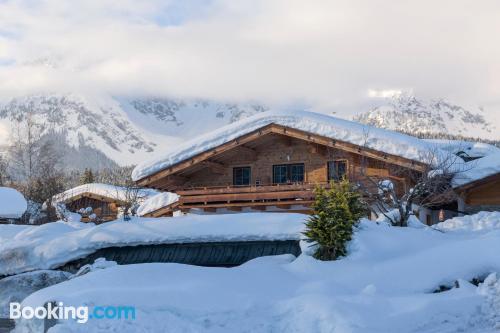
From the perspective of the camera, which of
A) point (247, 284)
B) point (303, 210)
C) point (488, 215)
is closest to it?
point (247, 284)

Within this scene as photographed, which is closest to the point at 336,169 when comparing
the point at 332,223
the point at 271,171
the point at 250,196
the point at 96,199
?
the point at 271,171

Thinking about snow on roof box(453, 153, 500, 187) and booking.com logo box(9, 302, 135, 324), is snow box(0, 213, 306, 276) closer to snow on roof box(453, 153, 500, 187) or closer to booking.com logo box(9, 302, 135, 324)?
booking.com logo box(9, 302, 135, 324)

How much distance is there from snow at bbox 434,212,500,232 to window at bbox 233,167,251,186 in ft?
25.2

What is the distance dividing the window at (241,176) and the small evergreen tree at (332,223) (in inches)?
367

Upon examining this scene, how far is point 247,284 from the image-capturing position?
11.4 meters

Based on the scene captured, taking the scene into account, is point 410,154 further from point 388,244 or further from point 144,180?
point 144,180

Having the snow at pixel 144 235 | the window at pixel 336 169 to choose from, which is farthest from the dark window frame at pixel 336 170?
the snow at pixel 144 235

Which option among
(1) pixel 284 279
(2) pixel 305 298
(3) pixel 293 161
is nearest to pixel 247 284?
(1) pixel 284 279

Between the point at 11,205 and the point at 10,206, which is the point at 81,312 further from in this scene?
the point at 11,205

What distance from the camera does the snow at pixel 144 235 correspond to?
1427 cm

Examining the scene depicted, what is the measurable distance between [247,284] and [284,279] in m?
0.70

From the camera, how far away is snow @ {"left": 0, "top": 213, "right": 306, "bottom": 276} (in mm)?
14273

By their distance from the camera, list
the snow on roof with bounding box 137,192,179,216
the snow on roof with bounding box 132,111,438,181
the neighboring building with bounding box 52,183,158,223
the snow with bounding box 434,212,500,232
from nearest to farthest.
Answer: the snow with bounding box 434,212,500,232, the snow on roof with bounding box 132,111,438,181, the snow on roof with bounding box 137,192,179,216, the neighboring building with bounding box 52,183,158,223

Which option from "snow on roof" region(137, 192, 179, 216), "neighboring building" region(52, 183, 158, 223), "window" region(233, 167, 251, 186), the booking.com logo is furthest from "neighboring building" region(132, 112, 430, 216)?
"neighboring building" region(52, 183, 158, 223)
